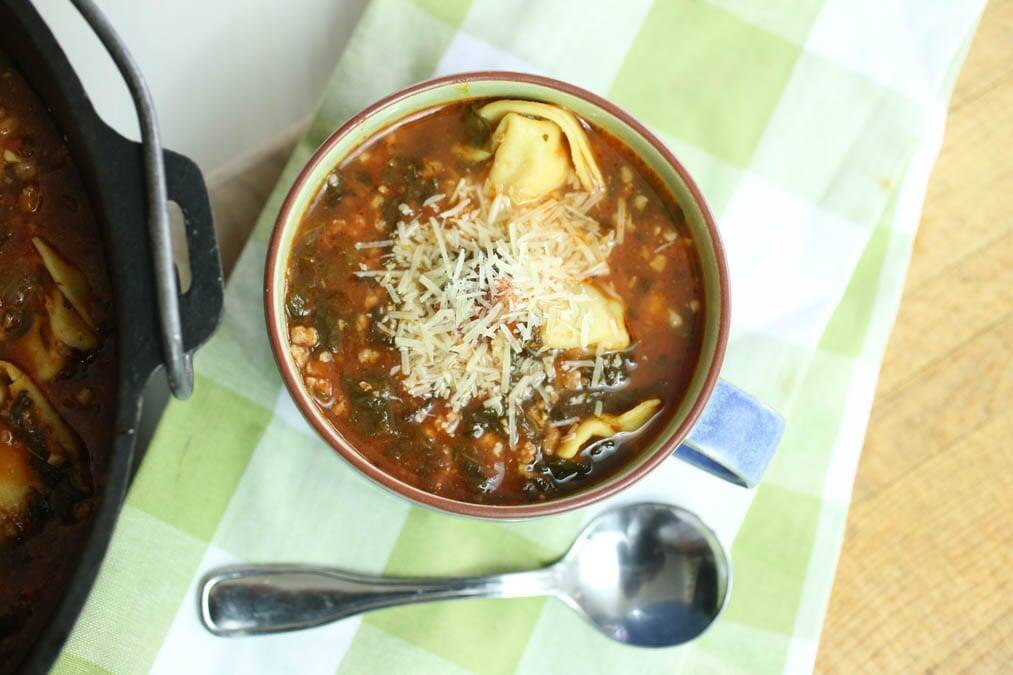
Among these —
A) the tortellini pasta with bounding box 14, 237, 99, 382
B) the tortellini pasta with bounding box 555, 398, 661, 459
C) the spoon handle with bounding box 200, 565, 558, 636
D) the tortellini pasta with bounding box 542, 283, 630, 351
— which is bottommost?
the spoon handle with bounding box 200, 565, 558, 636

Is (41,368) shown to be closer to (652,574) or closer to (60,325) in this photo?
(60,325)

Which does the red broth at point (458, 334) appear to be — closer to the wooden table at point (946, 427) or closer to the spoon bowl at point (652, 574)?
the spoon bowl at point (652, 574)

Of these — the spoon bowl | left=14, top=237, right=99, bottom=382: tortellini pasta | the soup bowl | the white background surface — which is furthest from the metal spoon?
the white background surface

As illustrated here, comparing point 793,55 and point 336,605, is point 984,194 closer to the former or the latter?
point 793,55

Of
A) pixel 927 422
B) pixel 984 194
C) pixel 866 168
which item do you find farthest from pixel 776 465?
pixel 984 194

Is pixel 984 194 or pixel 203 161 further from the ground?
Answer: pixel 984 194

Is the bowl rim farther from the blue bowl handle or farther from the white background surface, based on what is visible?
the white background surface
